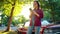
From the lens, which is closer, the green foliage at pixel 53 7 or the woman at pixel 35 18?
the woman at pixel 35 18

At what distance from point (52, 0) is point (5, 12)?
531cm

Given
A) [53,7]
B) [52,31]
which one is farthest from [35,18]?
[53,7]

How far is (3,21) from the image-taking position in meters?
24.0

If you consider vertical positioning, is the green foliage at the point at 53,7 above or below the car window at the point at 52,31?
above

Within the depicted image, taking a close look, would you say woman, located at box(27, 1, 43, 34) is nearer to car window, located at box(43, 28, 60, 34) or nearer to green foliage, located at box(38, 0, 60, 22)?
car window, located at box(43, 28, 60, 34)

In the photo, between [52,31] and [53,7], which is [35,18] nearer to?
[52,31]

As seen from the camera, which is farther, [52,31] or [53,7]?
[53,7]

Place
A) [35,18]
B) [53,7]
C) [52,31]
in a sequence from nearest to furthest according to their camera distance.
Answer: [52,31], [35,18], [53,7]

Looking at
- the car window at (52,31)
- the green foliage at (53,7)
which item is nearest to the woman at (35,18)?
the car window at (52,31)

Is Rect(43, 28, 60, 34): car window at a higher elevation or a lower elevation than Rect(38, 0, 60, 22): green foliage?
lower

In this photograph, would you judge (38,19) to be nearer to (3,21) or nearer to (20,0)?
(20,0)

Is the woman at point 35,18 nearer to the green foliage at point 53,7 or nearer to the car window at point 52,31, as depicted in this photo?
the car window at point 52,31

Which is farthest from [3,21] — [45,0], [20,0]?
[45,0]

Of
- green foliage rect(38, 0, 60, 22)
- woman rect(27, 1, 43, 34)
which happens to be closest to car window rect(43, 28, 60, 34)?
woman rect(27, 1, 43, 34)
